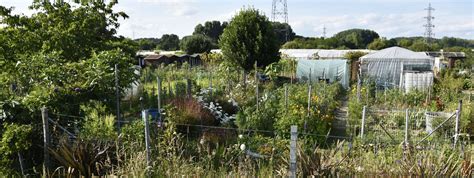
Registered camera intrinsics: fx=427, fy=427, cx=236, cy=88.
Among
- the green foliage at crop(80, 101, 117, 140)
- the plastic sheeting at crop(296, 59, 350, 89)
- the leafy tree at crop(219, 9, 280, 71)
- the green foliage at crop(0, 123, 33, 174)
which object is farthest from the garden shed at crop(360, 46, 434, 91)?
the green foliage at crop(0, 123, 33, 174)

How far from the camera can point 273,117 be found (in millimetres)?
7621

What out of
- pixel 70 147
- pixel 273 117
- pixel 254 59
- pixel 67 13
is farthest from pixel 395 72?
pixel 70 147

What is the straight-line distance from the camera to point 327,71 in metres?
16.7

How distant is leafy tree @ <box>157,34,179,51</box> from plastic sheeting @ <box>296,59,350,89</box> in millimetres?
38646

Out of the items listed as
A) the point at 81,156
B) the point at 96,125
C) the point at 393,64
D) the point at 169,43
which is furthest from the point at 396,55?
the point at 169,43

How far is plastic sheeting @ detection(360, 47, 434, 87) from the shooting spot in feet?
54.3

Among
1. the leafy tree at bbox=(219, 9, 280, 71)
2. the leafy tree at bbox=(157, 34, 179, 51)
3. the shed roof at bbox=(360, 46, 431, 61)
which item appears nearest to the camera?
the leafy tree at bbox=(219, 9, 280, 71)

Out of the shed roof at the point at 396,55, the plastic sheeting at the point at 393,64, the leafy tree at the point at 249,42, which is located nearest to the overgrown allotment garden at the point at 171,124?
the leafy tree at the point at 249,42

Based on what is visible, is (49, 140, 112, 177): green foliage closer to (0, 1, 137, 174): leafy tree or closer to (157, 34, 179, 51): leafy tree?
(0, 1, 137, 174): leafy tree

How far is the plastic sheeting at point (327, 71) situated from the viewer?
640 inches

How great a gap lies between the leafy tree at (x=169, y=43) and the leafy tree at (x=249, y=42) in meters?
39.7

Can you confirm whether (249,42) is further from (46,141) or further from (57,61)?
(46,141)

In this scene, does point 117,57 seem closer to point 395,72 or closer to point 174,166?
point 174,166

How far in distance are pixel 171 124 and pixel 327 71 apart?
12.1 metres
